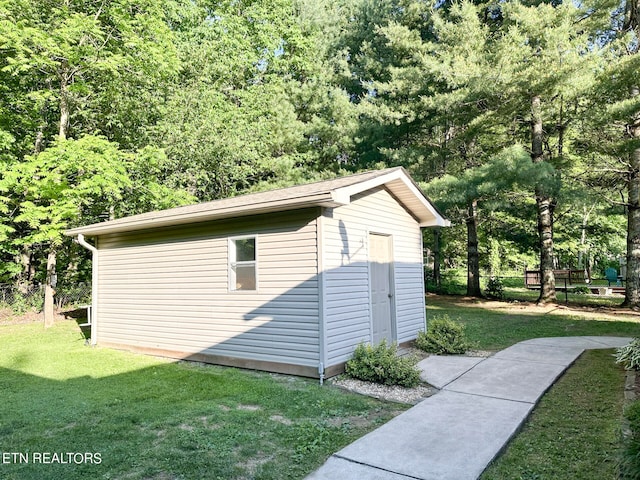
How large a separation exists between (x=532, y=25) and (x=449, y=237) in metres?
13.9

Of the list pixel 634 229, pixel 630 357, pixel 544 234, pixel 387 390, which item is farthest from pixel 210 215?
pixel 634 229

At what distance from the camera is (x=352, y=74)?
19938mm

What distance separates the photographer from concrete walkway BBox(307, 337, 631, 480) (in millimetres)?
3002

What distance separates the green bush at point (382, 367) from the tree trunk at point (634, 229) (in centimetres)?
977

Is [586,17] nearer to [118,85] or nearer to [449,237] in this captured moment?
[449,237]

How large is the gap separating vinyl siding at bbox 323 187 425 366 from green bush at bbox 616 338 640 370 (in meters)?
3.24

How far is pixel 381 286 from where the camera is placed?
23.2 ft

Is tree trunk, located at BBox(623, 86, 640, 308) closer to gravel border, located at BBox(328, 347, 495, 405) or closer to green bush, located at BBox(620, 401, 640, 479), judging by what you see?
gravel border, located at BBox(328, 347, 495, 405)

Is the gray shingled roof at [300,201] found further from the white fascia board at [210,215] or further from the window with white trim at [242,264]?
the window with white trim at [242,264]

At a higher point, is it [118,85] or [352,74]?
[352,74]

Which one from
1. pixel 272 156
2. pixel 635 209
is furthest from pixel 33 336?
pixel 635 209

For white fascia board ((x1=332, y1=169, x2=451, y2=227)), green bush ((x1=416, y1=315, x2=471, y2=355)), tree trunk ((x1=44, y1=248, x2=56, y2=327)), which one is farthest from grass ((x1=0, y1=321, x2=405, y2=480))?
tree trunk ((x1=44, y1=248, x2=56, y2=327))

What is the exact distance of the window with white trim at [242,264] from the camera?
6.31 meters

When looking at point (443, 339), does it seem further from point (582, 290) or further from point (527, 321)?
point (582, 290)
